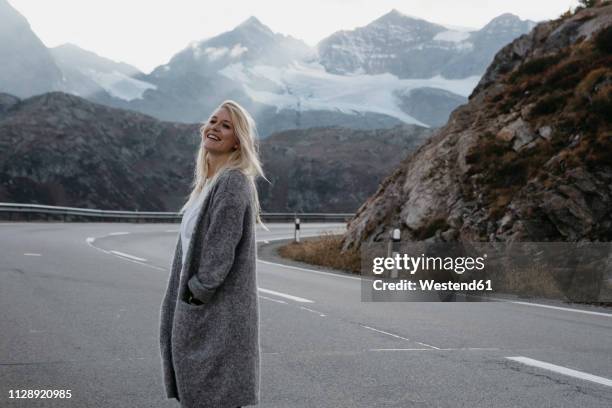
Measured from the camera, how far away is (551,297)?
1222cm

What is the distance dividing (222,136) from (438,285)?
10595 mm

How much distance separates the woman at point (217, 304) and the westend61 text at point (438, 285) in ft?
32.3

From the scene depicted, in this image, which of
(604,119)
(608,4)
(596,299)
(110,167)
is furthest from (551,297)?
(110,167)

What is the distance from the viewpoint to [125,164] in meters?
101

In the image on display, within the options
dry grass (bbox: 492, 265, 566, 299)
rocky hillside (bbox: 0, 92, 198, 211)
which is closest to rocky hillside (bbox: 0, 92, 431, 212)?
rocky hillside (bbox: 0, 92, 198, 211)

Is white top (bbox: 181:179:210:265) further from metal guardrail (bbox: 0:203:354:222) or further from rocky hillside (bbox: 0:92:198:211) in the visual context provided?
rocky hillside (bbox: 0:92:198:211)

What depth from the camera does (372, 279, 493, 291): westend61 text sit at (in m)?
13.1

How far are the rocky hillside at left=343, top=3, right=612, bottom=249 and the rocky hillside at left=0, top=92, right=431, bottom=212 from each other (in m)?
71.2

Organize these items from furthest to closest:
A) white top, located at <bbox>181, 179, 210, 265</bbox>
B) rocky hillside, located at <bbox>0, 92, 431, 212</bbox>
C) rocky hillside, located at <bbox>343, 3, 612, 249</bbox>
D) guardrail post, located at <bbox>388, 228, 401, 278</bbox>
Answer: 1. rocky hillside, located at <bbox>0, 92, 431, 212</bbox>
2. guardrail post, located at <bbox>388, 228, 401, 278</bbox>
3. rocky hillside, located at <bbox>343, 3, 612, 249</bbox>
4. white top, located at <bbox>181, 179, 210, 265</bbox>

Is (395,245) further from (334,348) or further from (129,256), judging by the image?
(334,348)

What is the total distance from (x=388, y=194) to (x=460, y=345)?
1222 centimetres

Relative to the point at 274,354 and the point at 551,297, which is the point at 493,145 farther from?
the point at 274,354

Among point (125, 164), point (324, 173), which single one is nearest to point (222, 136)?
point (125, 164)
